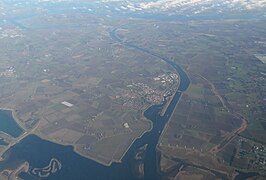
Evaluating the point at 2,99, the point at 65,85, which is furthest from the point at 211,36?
the point at 2,99

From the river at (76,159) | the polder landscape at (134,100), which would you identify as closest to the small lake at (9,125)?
the polder landscape at (134,100)

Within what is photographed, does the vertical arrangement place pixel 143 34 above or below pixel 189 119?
below

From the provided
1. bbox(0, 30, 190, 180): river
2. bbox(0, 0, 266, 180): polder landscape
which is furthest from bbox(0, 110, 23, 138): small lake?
bbox(0, 30, 190, 180): river

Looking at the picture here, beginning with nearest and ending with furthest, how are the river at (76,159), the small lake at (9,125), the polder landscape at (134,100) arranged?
1. the river at (76,159)
2. the polder landscape at (134,100)
3. the small lake at (9,125)

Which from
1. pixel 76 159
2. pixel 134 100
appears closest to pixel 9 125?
pixel 76 159

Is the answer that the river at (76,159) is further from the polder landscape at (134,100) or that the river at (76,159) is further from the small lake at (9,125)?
the small lake at (9,125)

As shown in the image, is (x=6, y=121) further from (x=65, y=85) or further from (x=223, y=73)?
(x=223, y=73)
